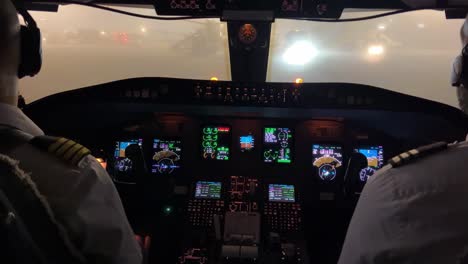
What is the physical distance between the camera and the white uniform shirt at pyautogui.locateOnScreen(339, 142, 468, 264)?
781mm

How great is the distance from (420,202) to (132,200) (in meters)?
1.89

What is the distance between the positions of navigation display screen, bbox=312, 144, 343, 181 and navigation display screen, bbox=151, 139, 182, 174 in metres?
0.80

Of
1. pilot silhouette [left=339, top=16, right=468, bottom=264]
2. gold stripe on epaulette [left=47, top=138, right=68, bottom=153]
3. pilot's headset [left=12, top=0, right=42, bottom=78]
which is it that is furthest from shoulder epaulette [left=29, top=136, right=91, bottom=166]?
pilot silhouette [left=339, top=16, right=468, bottom=264]

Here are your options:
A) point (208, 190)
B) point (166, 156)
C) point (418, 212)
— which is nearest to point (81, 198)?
point (418, 212)

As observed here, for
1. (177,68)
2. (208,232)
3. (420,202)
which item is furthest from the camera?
(177,68)

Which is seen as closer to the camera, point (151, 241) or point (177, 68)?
point (151, 241)

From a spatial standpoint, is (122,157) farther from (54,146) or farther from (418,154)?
(418,154)

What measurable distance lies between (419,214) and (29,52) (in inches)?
43.3

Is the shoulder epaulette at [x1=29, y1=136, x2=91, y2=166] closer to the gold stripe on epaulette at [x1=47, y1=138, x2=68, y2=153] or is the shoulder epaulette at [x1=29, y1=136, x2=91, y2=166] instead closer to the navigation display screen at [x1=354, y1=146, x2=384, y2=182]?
the gold stripe on epaulette at [x1=47, y1=138, x2=68, y2=153]

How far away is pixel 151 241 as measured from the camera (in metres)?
2.36

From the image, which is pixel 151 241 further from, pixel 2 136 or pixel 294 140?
pixel 2 136

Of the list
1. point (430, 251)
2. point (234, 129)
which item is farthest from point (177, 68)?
point (430, 251)

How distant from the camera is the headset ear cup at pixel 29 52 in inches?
46.9

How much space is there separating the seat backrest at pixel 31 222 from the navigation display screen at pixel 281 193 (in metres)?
1.72
